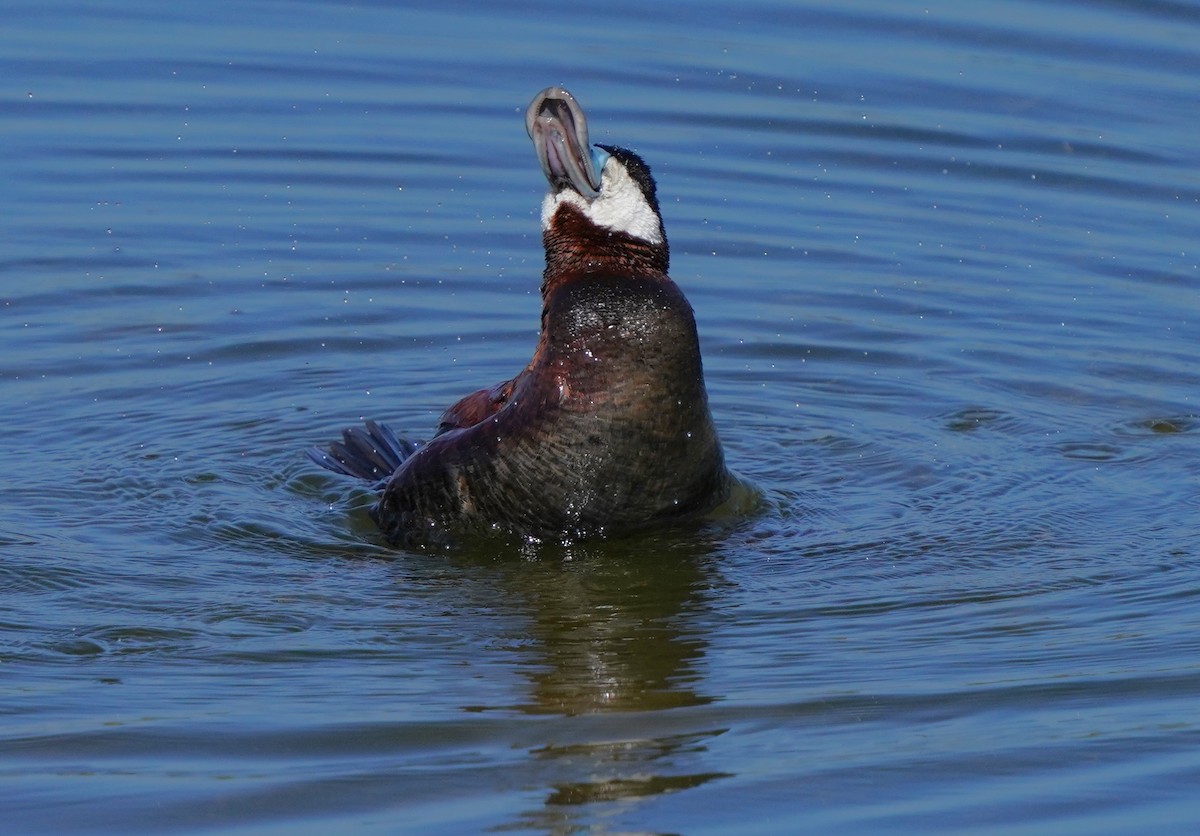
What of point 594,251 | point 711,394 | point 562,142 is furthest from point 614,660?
point 711,394

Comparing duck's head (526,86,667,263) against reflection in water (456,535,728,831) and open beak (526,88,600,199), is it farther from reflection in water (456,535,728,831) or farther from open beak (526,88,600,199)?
reflection in water (456,535,728,831)

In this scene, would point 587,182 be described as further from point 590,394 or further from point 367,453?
point 367,453

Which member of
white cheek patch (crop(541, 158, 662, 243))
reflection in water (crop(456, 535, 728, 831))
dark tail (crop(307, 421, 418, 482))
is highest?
white cheek patch (crop(541, 158, 662, 243))

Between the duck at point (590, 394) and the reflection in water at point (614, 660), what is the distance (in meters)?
0.18

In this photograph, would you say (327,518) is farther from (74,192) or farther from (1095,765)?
(74,192)

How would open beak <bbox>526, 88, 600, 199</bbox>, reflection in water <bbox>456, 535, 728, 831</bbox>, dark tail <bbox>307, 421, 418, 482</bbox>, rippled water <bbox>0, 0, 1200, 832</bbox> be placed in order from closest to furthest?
reflection in water <bbox>456, 535, 728, 831</bbox> < rippled water <bbox>0, 0, 1200, 832</bbox> < open beak <bbox>526, 88, 600, 199</bbox> < dark tail <bbox>307, 421, 418, 482</bbox>

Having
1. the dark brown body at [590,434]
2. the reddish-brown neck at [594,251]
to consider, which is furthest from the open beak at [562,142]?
the dark brown body at [590,434]

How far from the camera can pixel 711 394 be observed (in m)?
9.81

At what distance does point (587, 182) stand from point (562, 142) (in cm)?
15

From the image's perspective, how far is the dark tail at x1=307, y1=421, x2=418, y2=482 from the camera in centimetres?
844

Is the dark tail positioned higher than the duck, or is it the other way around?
the duck

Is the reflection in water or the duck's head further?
the duck's head

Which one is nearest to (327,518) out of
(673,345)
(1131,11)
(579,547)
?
(579,547)

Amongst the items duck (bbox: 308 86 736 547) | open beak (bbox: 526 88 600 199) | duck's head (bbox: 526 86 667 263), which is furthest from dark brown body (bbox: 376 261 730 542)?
open beak (bbox: 526 88 600 199)
